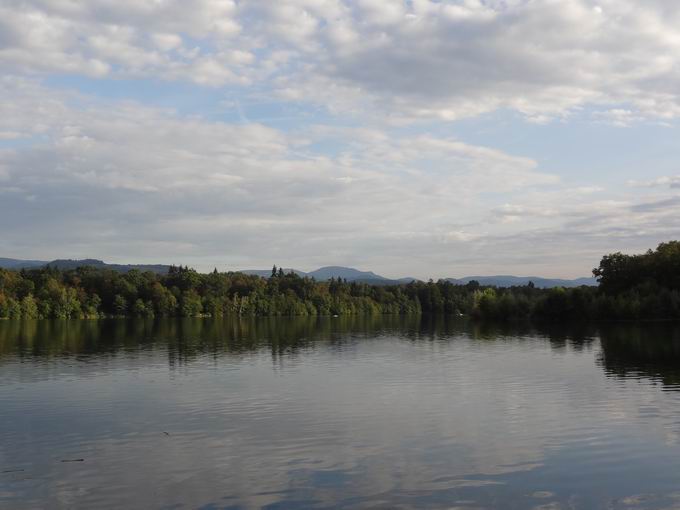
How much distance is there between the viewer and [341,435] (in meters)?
25.0

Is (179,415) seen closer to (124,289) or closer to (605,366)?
(605,366)

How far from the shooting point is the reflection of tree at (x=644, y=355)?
42375 mm

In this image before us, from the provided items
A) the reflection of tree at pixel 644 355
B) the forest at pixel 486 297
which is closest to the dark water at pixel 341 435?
the reflection of tree at pixel 644 355

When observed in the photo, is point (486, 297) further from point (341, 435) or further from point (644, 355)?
point (341, 435)

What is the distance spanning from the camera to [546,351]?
6406cm

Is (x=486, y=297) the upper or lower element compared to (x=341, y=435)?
upper

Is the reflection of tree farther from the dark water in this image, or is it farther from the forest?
the forest

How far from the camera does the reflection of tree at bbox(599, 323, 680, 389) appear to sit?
4238 cm

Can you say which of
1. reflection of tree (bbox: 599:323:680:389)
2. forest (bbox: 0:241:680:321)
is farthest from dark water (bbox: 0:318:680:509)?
forest (bbox: 0:241:680:321)

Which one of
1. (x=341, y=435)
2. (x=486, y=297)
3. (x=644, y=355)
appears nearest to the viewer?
(x=341, y=435)

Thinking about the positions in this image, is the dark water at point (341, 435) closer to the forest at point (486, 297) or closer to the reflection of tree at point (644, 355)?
the reflection of tree at point (644, 355)

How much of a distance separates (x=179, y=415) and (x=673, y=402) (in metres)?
24.4

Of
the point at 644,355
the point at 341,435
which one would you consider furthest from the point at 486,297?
the point at 341,435

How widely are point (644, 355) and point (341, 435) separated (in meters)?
40.7
